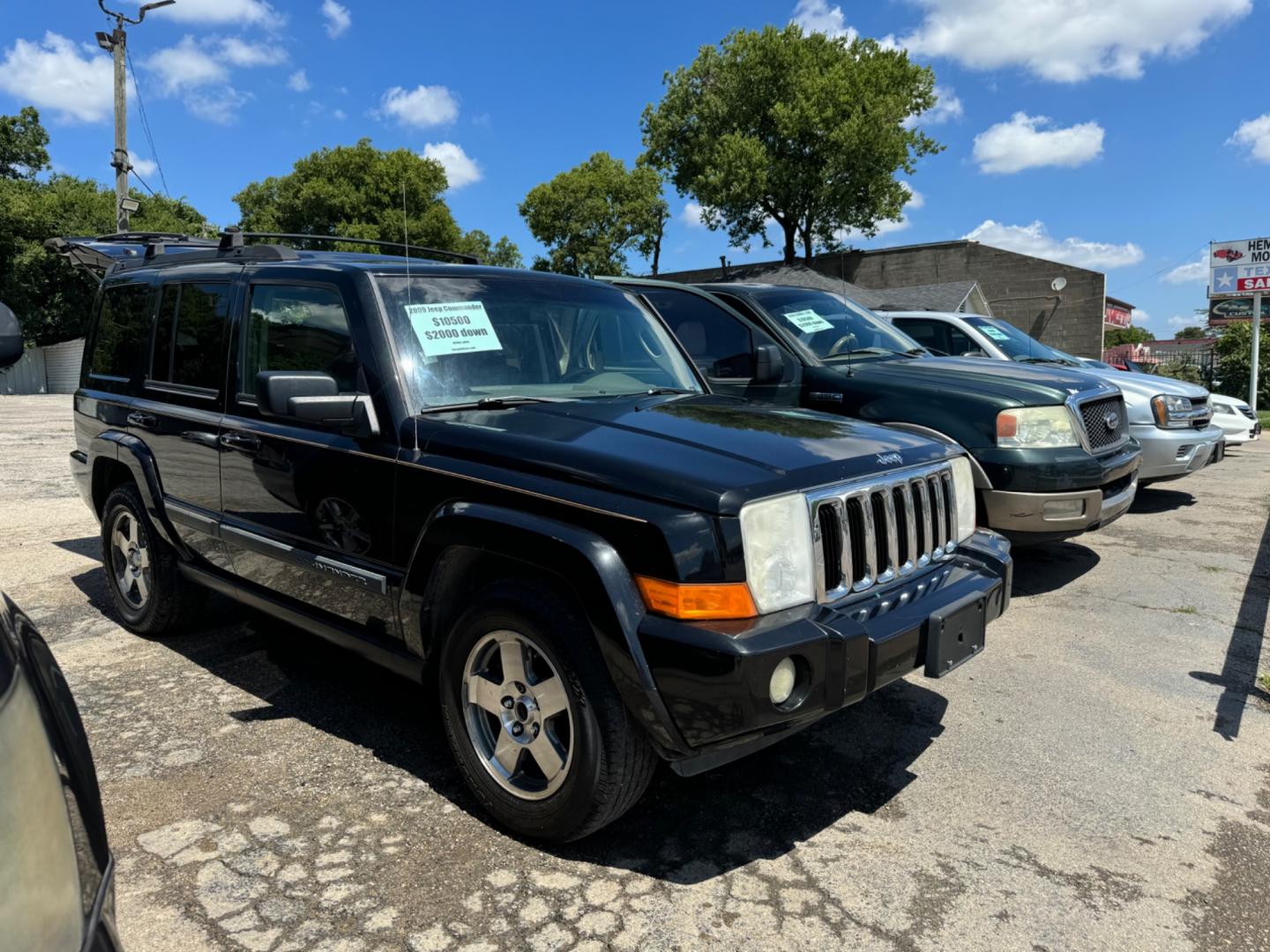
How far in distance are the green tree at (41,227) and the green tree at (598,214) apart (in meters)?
15.0

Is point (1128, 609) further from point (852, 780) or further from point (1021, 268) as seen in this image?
point (1021, 268)

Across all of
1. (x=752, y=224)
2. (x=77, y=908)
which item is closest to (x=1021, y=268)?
(x=752, y=224)

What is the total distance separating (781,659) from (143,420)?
3619 millimetres

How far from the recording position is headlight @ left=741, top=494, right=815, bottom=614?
95.1 inches

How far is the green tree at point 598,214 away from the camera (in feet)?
127

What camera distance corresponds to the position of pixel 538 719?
271 cm

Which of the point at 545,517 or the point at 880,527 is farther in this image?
the point at 880,527

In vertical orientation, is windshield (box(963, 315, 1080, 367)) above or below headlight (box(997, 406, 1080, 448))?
above

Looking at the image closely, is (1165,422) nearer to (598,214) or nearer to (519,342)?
(519,342)

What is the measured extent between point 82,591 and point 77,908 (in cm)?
500

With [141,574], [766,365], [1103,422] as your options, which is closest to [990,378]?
[1103,422]

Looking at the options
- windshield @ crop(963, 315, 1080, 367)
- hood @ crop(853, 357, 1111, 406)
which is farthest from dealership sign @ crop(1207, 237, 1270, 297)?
hood @ crop(853, 357, 1111, 406)

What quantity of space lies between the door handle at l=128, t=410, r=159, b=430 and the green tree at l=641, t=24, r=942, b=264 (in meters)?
34.1

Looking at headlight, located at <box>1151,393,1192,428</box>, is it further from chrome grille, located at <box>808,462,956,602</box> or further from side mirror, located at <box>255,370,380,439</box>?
side mirror, located at <box>255,370,380,439</box>
